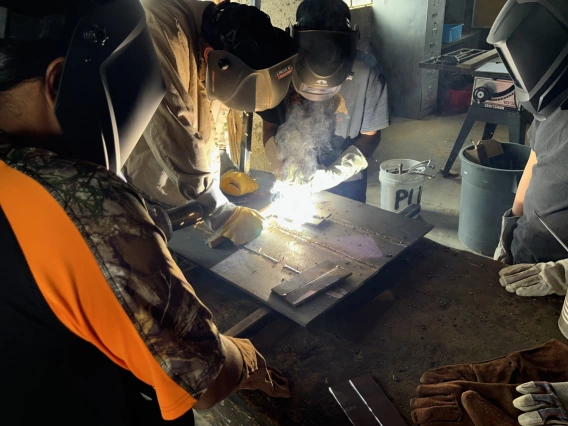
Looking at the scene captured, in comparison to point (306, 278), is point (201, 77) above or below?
above

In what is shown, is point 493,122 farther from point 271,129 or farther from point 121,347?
point 121,347

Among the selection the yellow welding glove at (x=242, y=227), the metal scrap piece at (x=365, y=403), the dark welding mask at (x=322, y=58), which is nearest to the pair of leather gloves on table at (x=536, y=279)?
the metal scrap piece at (x=365, y=403)

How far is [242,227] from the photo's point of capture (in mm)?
2332

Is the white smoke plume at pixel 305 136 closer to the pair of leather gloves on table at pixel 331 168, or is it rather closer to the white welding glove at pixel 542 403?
the pair of leather gloves on table at pixel 331 168

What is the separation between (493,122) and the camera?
474cm

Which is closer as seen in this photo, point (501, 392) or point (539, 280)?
point (501, 392)

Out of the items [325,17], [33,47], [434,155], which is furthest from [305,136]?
[434,155]

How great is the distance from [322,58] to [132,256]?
190 centimetres

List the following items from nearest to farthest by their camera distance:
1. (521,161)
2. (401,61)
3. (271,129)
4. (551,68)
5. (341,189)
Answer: (551,68) → (271,129) → (341,189) → (521,161) → (401,61)

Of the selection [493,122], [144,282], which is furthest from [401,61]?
[144,282]

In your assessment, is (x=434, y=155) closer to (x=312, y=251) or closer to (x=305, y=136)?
(x=305, y=136)

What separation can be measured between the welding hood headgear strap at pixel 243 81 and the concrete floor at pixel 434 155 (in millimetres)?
2754

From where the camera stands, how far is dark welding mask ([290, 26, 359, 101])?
240 cm

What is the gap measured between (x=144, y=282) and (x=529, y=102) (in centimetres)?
197
